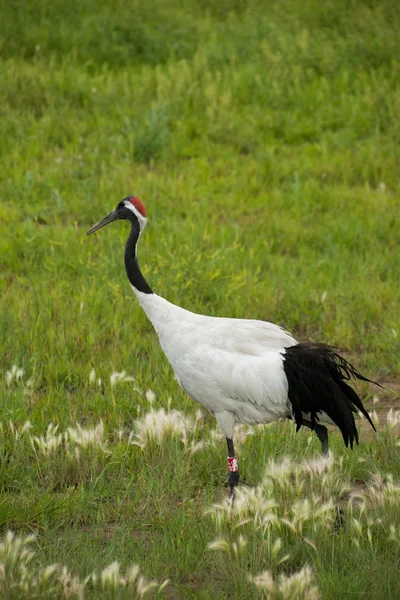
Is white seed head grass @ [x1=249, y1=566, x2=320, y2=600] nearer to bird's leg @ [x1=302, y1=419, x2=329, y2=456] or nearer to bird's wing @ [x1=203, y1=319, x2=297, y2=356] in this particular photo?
bird's leg @ [x1=302, y1=419, x2=329, y2=456]

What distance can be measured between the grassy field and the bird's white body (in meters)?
0.35

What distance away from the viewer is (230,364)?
478 centimetres

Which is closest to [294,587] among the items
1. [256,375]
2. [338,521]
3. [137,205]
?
[338,521]

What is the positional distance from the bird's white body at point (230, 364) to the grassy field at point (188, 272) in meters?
0.35

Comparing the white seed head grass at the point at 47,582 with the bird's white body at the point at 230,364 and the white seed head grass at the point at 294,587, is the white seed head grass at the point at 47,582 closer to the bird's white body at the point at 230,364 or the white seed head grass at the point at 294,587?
the white seed head grass at the point at 294,587

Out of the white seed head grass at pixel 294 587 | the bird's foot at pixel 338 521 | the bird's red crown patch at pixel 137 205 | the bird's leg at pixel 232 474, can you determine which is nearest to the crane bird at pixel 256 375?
the bird's leg at pixel 232 474

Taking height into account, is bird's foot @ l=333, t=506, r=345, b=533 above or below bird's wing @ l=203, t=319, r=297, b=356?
below

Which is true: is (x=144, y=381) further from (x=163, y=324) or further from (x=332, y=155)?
(x=332, y=155)

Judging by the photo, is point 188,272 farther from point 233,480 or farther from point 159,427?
point 233,480

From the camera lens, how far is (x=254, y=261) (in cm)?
812

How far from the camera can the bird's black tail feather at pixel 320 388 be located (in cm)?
463

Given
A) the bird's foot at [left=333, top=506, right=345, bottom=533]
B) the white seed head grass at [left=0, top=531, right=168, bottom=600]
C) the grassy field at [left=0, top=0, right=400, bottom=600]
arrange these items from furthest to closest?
the bird's foot at [left=333, top=506, right=345, bottom=533] < the grassy field at [left=0, top=0, right=400, bottom=600] < the white seed head grass at [left=0, top=531, right=168, bottom=600]

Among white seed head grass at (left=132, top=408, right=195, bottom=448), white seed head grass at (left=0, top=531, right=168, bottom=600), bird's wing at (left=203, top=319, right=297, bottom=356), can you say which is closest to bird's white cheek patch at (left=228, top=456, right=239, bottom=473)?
white seed head grass at (left=132, top=408, right=195, bottom=448)

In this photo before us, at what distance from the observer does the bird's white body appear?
4.76 m
